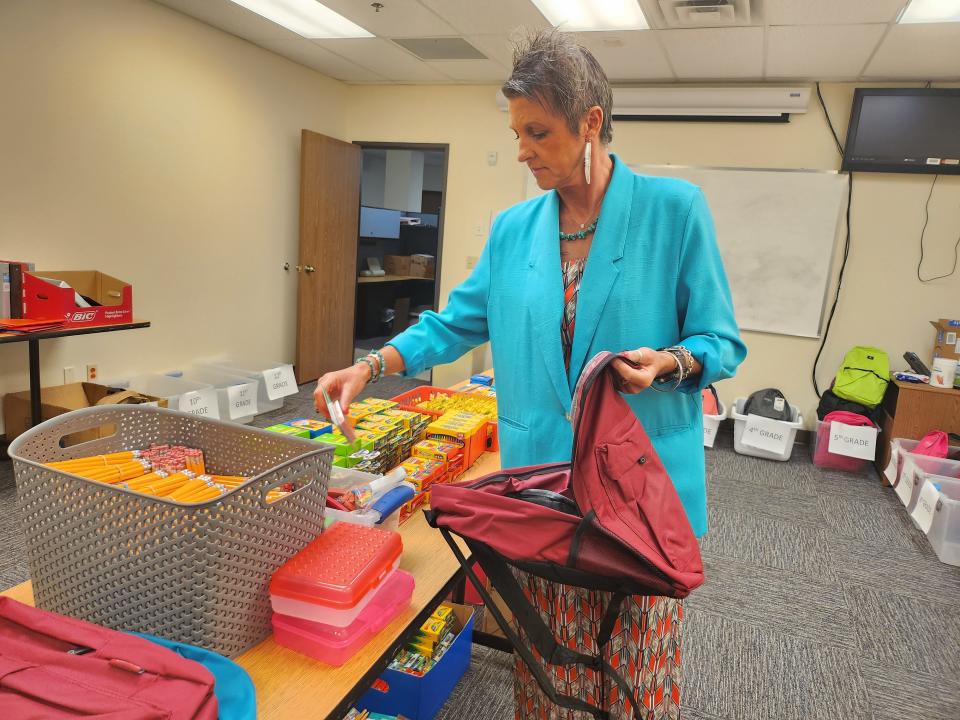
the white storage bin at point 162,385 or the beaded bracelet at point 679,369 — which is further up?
the beaded bracelet at point 679,369

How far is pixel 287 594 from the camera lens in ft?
3.15

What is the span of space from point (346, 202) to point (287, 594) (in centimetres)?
532

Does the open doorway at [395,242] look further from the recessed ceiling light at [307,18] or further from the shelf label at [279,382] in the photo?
the recessed ceiling light at [307,18]

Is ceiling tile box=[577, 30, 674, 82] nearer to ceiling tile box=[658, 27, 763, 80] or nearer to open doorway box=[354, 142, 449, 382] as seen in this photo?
ceiling tile box=[658, 27, 763, 80]

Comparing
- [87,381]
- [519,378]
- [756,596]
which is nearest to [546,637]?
[519,378]

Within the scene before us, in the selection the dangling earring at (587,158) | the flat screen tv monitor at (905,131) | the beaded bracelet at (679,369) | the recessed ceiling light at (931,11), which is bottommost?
the beaded bracelet at (679,369)

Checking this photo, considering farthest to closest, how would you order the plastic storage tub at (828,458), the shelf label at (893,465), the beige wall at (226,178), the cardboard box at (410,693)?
1. the plastic storage tub at (828,458)
2. the shelf label at (893,465)
3. the beige wall at (226,178)
4. the cardboard box at (410,693)

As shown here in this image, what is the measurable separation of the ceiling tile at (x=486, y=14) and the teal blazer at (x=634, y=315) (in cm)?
278

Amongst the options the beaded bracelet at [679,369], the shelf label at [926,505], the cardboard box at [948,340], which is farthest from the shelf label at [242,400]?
the cardboard box at [948,340]

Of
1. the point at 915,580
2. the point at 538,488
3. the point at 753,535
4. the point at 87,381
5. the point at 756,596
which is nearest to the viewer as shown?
the point at 538,488

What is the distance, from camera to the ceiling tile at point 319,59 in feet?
15.9

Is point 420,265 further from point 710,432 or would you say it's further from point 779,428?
point 779,428

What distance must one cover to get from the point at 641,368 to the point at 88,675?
80 cm

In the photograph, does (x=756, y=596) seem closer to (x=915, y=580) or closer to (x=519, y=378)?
(x=915, y=580)
